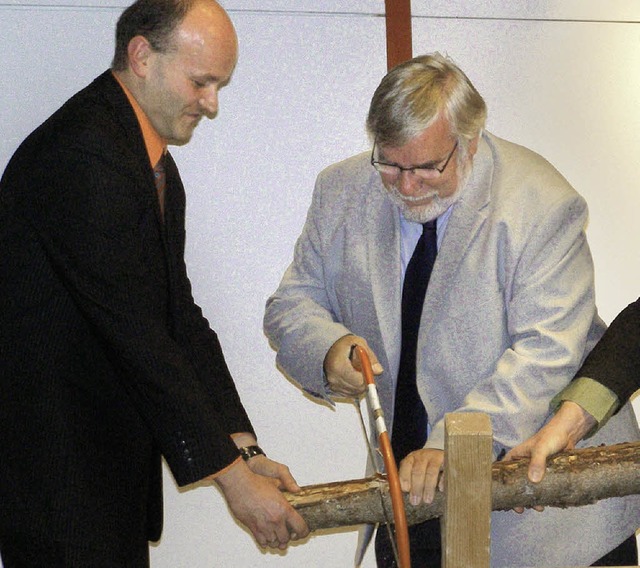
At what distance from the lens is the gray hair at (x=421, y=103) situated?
200cm

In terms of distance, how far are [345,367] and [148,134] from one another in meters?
0.58

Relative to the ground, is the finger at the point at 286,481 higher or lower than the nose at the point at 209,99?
lower

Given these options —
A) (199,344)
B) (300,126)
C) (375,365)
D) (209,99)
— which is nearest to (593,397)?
(375,365)

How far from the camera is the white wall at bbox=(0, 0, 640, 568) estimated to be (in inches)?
108

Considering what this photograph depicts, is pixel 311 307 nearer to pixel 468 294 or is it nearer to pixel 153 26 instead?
pixel 468 294

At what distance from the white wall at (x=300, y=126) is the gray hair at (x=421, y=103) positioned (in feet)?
2.66

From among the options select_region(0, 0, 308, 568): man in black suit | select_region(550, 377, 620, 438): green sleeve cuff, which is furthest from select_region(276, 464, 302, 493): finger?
select_region(550, 377, 620, 438): green sleeve cuff

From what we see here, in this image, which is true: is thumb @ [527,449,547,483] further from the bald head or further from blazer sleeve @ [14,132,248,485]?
the bald head

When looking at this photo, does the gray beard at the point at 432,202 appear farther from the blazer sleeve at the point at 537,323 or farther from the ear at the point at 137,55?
the ear at the point at 137,55

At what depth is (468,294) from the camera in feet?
6.79

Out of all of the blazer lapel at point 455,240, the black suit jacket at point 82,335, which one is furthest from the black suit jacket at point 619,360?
the black suit jacket at point 82,335

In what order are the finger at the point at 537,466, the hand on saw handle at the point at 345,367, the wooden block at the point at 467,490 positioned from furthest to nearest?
the hand on saw handle at the point at 345,367
the finger at the point at 537,466
the wooden block at the point at 467,490

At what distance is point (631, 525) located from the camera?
2051 mm

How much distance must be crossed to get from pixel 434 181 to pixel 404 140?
109 mm
